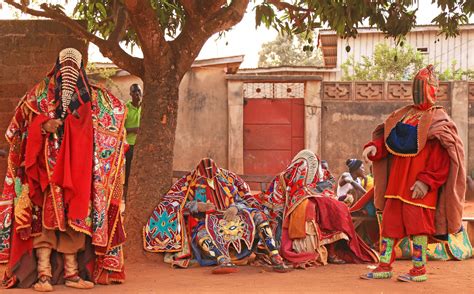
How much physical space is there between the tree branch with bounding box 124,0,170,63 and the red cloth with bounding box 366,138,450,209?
2.76 metres

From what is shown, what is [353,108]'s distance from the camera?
1622cm

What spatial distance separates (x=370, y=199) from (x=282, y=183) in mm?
1195

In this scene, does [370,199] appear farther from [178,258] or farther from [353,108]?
[353,108]

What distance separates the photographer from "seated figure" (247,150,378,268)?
25.6ft

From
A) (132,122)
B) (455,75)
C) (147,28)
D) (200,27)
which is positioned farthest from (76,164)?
(455,75)

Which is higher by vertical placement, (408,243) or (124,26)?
(124,26)

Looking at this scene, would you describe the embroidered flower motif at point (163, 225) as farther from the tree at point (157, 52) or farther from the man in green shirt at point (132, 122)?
the man in green shirt at point (132, 122)

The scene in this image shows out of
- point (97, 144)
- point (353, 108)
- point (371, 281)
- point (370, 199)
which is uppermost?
point (353, 108)

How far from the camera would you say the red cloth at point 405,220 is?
6668 millimetres

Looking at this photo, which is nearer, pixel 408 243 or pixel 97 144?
pixel 97 144

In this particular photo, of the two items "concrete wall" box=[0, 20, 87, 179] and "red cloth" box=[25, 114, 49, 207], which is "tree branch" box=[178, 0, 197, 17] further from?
"red cloth" box=[25, 114, 49, 207]

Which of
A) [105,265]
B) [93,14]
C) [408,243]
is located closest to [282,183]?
[408,243]

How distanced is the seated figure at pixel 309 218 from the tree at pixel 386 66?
14962mm

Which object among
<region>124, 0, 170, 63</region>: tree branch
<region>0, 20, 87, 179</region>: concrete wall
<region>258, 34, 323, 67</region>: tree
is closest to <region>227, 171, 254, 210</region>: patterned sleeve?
<region>124, 0, 170, 63</region>: tree branch
